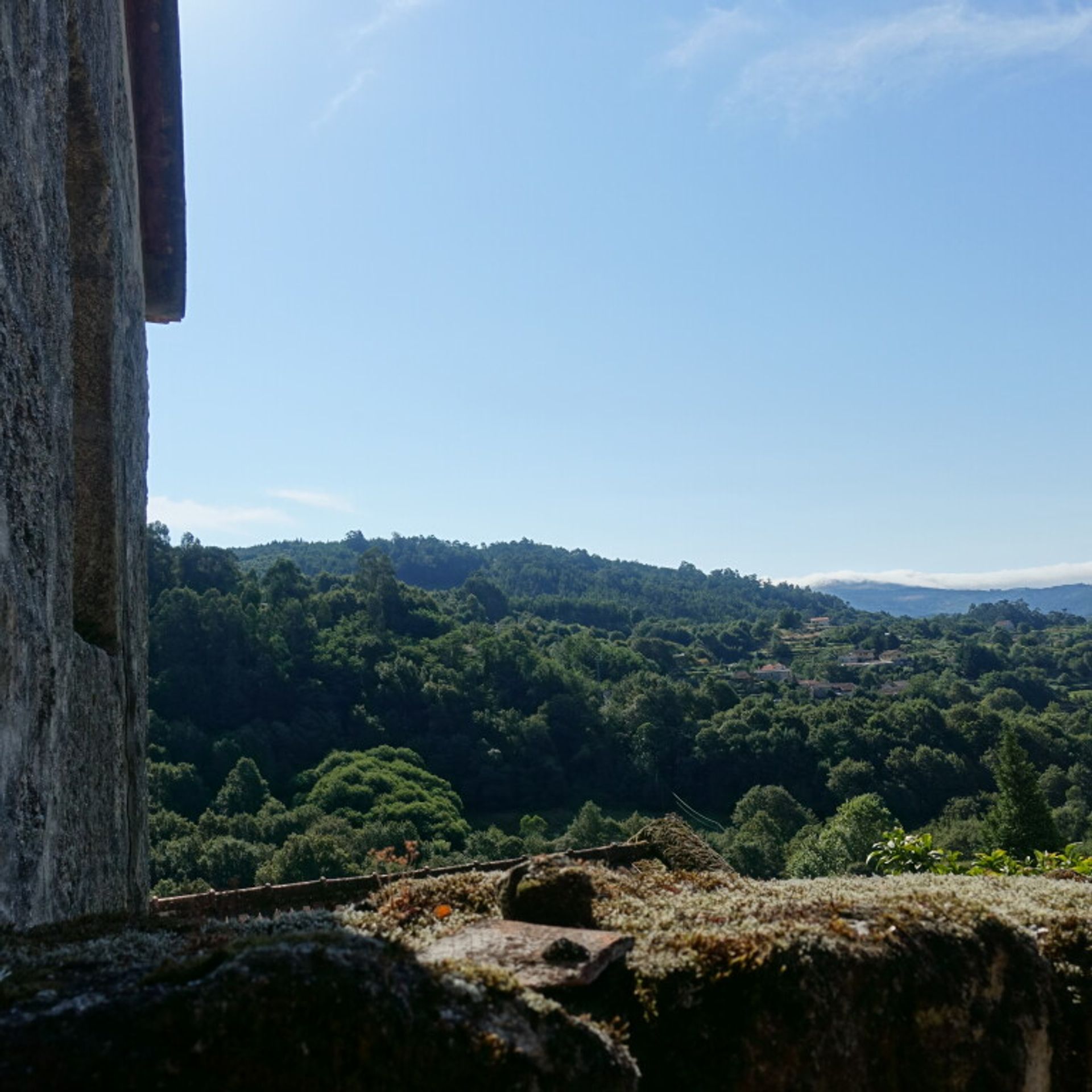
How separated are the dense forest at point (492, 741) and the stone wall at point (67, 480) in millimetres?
36539

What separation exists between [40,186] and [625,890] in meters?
3.62

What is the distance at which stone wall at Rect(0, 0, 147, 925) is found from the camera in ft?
9.29

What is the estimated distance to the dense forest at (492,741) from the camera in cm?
5656

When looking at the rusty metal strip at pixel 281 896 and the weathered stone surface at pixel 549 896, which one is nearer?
the weathered stone surface at pixel 549 896

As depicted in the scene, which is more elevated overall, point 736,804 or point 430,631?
point 430,631

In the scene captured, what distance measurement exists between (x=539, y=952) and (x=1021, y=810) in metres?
36.7

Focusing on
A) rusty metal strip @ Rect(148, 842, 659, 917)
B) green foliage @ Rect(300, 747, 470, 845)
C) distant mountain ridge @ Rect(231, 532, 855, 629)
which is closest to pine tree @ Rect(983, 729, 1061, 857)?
rusty metal strip @ Rect(148, 842, 659, 917)

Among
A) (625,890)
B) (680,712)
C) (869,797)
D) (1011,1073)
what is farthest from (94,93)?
(680,712)

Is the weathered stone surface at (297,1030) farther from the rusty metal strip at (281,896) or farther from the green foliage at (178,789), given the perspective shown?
the green foliage at (178,789)

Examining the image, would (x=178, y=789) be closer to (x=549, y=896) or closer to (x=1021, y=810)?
(x=1021, y=810)

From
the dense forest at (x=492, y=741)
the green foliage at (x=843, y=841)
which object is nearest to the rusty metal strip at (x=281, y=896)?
the dense forest at (x=492, y=741)

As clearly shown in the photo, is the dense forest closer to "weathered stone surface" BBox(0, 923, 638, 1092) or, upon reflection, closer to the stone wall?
the stone wall

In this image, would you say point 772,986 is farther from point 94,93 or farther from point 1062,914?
point 94,93

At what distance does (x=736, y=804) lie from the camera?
77.1m
